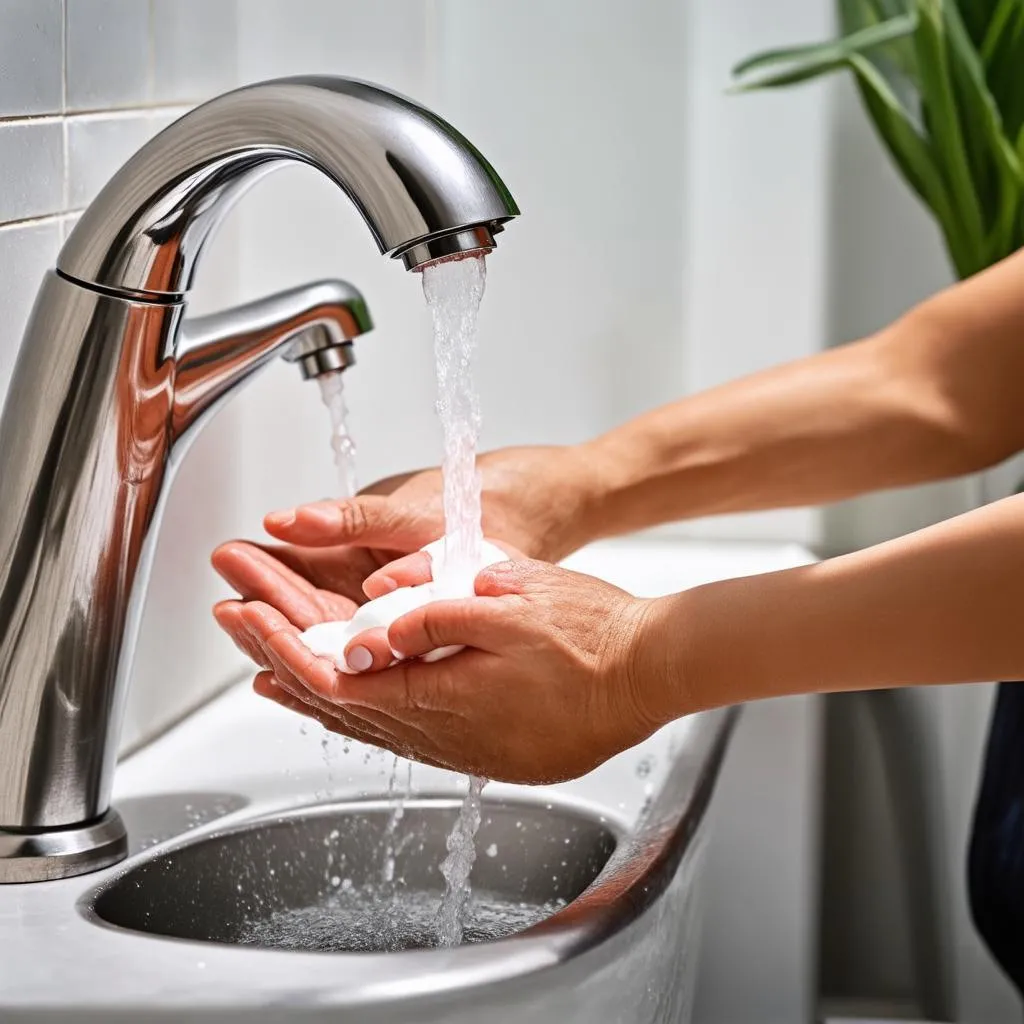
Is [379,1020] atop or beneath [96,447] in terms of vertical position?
beneath

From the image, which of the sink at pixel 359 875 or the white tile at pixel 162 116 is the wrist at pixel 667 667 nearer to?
the sink at pixel 359 875

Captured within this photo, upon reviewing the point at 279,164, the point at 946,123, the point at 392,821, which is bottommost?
the point at 392,821

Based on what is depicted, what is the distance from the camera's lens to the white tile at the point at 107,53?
2.44ft

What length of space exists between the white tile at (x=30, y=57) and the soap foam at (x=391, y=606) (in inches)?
10.9

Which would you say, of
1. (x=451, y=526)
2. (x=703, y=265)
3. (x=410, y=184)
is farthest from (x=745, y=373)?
(x=410, y=184)

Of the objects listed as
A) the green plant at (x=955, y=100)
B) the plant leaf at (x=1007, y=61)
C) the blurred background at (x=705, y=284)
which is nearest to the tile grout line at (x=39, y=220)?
the blurred background at (x=705, y=284)

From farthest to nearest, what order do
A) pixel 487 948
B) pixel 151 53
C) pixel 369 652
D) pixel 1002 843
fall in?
pixel 1002 843 → pixel 151 53 → pixel 369 652 → pixel 487 948

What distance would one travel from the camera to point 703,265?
54.5 inches

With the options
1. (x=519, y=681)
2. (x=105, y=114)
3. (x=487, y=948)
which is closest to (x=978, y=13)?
(x=105, y=114)

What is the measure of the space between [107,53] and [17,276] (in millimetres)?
161

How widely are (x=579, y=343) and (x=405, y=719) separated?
0.81 m

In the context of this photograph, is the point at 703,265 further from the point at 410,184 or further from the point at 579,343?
the point at 410,184

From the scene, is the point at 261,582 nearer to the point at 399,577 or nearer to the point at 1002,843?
the point at 399,577

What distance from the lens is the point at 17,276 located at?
0.69 m
